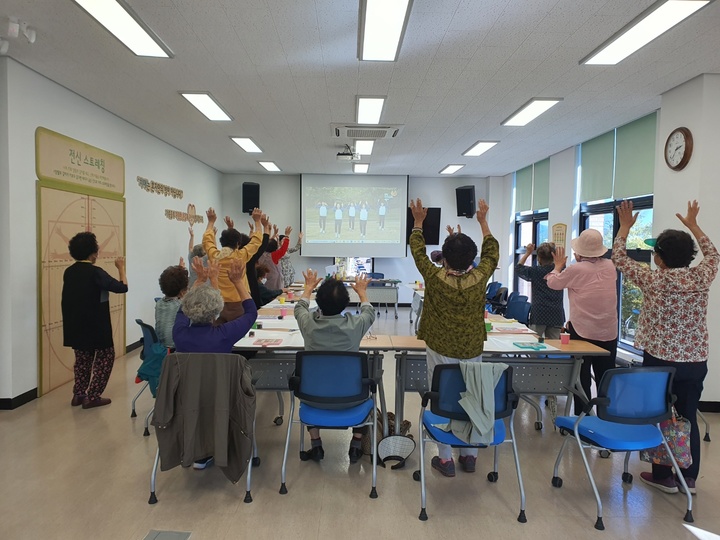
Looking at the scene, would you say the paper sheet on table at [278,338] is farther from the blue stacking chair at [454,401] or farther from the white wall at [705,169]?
the white wall at [705,169]

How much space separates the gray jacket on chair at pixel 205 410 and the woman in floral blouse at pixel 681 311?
2.58 meters

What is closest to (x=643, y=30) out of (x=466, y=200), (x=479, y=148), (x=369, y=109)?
(x=369, y=109)

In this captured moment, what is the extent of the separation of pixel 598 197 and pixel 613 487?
497 cm

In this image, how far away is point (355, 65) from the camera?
13.5ft

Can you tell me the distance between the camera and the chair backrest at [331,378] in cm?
271

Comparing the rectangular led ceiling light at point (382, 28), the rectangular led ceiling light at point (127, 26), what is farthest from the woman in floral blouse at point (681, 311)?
the rectangular led ceiling light at point (127, 26)

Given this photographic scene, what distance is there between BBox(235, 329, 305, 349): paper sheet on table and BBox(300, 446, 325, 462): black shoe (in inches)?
30.5

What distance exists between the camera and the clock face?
14.5 feet

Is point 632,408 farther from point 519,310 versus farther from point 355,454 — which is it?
point 519,310

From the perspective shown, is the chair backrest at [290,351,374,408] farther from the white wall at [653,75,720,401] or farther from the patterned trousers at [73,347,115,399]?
the white wall at [653,75,720,401]

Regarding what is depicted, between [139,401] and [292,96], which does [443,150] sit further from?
[139,401]

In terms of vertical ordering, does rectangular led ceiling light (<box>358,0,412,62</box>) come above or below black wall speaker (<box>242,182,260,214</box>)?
above

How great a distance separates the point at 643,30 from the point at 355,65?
2.34 m

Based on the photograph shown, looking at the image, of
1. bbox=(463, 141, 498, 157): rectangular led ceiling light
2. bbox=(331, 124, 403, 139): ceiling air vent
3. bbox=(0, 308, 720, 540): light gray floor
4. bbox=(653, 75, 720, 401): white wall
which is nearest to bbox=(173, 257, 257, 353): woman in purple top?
bbox=(0, 308, 720, 540): light gray floor
